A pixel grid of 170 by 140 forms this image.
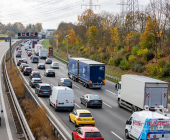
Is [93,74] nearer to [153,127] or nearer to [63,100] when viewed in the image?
[63,100]

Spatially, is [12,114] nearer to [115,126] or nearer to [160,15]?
[115,126]

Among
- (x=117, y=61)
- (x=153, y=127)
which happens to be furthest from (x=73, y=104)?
(x=117, y=61)

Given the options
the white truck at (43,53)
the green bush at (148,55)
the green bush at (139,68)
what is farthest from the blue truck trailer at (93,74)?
the white truck at (43,53)

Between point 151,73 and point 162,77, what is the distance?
8.85ft

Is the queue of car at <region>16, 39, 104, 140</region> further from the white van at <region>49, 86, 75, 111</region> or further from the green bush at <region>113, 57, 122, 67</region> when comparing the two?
the green bush at <region>113, 57, 122, 67</region>

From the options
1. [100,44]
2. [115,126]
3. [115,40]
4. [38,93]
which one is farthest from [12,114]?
[100,44]

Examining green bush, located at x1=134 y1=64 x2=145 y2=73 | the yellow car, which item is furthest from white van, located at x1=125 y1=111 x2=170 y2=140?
green bush, located at x1=134 y1=64 x2=145 y2=73

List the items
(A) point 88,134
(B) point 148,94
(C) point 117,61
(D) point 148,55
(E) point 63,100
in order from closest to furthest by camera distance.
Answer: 1. (A) point 88,134
2. (B) point 148,94
3. (E) point 63,100
4. (D) point 148,55
5. (C) point 117,61

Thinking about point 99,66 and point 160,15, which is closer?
point 99,66

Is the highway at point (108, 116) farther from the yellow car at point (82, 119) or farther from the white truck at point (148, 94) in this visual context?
the white truck at point (148, 94)

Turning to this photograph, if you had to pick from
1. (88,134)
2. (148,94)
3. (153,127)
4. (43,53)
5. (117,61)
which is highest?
(43,53)

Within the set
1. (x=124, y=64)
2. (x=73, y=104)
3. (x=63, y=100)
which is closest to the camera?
(x=63, y=100)

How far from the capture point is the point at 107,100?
103ft

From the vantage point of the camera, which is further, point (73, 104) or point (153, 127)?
point (73, 104)
